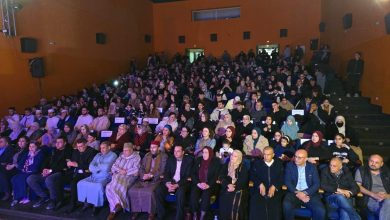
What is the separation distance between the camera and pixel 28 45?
880 cm

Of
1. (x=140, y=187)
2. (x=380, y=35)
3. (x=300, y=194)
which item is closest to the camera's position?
(x=300, y=194)

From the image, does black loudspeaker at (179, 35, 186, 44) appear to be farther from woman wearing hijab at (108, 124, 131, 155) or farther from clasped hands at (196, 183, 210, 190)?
clasped hands at (196, 183, 210, 190)

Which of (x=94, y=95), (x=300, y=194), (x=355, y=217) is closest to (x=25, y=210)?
(x=300, y=194)

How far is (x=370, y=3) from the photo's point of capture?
24.1 feet

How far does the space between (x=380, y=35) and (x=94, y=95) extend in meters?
8.65

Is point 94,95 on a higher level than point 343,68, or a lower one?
lower

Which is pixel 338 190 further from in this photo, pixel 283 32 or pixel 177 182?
pixel 283 32

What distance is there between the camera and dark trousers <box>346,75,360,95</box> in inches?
305

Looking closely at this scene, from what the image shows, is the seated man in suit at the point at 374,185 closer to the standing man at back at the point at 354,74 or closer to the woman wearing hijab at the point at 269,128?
the woman wearing hijab at the point at 269,128

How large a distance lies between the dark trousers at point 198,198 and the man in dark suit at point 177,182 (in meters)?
0.13

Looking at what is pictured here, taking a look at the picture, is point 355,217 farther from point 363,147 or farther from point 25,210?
point 25,210

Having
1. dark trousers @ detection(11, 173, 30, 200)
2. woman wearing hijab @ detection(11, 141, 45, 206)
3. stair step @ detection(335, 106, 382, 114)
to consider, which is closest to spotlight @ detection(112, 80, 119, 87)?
woman wearing hijab @ detection(11, 141, 45, 206)

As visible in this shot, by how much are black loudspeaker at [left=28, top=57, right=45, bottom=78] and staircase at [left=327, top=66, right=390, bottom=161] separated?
28.6 ft

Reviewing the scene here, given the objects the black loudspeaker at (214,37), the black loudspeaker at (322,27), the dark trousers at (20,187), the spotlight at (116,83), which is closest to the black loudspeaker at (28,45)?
the spotlight at (116,83)
